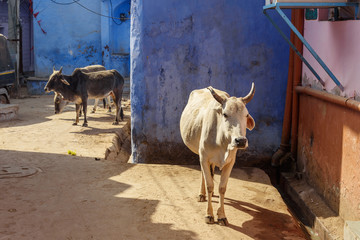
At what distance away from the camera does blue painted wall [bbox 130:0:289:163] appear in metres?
8.63

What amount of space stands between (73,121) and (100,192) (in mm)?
7034

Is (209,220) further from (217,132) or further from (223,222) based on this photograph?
(217,132)

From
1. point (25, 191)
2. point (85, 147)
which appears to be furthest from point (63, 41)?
point (25, 191)

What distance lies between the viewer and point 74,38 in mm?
20312

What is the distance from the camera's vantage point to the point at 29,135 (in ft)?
37.2

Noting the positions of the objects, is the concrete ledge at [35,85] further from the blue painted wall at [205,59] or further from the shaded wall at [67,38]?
the blue painted wall at [205,59]

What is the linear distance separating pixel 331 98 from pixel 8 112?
33.8 feet

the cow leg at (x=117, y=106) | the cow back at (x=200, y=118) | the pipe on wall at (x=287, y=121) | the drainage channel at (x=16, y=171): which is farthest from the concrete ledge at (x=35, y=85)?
the cow back at (x=200, y=118)

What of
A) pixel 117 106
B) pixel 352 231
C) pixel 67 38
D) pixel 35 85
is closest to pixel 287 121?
pixel 352 231

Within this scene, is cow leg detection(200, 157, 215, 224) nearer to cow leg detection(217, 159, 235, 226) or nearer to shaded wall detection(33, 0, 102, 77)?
cow leg detection(217, 159, 235, 226)

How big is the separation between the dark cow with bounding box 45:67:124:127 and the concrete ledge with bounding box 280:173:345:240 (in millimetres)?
6536

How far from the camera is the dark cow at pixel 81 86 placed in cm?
1279

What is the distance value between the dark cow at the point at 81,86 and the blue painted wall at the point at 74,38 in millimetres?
6928

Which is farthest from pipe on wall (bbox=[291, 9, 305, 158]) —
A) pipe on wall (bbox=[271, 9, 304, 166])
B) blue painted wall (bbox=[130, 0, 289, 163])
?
blue painted wall (bbox=[130, 0, 289, 163])
